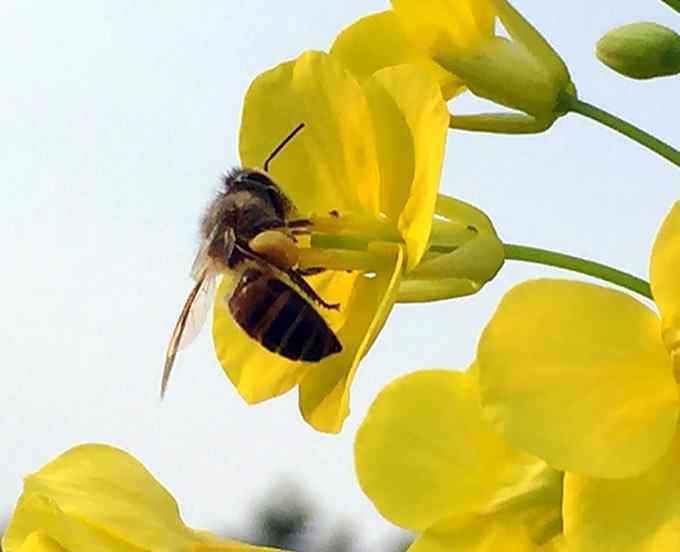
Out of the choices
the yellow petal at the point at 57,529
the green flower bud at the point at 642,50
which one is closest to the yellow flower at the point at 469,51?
the green flower bud at the point at 642,50

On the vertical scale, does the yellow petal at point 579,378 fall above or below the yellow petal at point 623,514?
above

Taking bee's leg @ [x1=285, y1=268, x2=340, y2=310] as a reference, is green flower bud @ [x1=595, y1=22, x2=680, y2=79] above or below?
above

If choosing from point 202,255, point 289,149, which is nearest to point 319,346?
point 289,149

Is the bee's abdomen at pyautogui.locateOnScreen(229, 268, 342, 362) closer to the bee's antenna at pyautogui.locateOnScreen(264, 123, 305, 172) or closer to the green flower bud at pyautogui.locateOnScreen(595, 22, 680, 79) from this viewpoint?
→ the bee's antenna at pyautogui.locateOnScreen(264, 123, 305, 172)

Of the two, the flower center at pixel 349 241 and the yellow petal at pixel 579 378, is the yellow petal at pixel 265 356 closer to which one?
the flower center at pixel 349 241

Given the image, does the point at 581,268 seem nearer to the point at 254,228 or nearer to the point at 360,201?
the point at 360,201

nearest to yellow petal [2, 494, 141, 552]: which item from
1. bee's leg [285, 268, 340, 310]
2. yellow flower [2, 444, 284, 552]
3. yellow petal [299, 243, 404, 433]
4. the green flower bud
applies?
yellow flower [2, 444, 284, 552]
